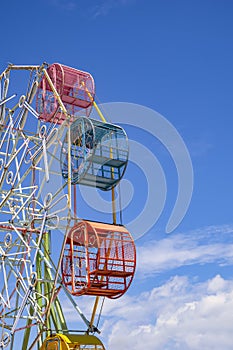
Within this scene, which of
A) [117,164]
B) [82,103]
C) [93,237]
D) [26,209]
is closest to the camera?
[93,237]

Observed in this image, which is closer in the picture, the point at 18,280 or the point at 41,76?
the point at 18,280

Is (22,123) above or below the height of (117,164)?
above

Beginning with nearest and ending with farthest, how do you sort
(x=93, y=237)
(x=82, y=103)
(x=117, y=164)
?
(x=93, y=237) < (x=117, y=164) < (x=82, y=103)

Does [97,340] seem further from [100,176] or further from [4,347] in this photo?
[100,176]

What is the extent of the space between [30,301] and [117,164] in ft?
20.3

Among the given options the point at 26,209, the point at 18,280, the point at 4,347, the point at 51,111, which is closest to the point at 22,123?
the point at 51,111

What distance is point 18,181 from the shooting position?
23328mm

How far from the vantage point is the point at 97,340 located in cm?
2023

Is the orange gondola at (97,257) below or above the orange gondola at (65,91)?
below

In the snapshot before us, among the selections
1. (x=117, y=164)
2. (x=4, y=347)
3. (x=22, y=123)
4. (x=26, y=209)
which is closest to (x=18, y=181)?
(x=26, y=209)

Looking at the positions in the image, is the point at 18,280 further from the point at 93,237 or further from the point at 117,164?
the point at 117,164

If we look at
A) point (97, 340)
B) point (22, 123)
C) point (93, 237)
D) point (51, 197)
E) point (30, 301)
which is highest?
point (22, 123)

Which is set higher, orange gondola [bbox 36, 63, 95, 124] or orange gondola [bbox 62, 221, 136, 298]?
orange gondola [bbox 36, 63, 95, 124]

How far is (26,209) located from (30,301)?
13.8 feet
